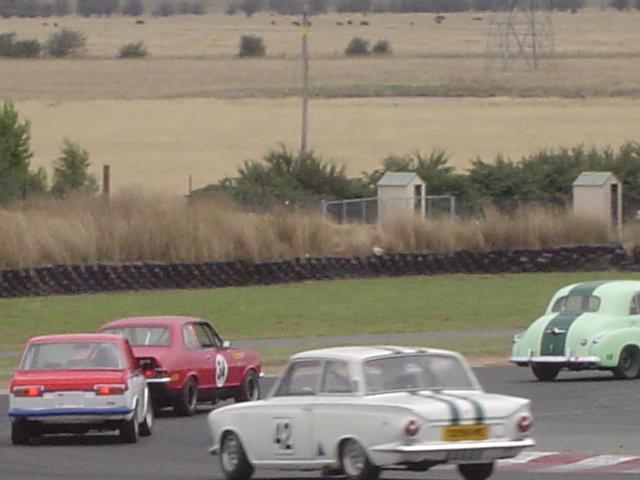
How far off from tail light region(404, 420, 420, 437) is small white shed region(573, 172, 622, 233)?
1597 inches

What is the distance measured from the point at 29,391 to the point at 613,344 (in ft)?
37.0

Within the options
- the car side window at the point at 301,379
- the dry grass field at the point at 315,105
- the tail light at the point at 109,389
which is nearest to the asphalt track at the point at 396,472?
the tail light at the point at 109,389

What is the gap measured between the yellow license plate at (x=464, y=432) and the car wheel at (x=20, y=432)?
23.0 ft

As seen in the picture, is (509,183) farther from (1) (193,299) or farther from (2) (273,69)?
(2) (273,69)

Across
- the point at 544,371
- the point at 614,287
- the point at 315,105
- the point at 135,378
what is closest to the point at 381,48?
the point at 315,105

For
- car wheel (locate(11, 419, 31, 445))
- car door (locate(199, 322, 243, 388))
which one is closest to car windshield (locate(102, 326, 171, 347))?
car door (locate(199, 322, 243, 388))

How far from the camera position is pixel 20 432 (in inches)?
797

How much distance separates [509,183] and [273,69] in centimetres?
6978

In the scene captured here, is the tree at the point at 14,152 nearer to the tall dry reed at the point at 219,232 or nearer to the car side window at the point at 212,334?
the tall dry reed at the point at 219,232

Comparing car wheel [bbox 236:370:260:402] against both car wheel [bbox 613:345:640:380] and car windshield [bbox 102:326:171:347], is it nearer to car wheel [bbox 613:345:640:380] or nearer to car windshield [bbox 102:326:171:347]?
car windshield [bbox 102:326:171:347]

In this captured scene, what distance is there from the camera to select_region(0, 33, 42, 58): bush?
140 meters

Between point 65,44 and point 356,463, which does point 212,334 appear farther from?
point 65,44

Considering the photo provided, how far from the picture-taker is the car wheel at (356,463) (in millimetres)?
14961

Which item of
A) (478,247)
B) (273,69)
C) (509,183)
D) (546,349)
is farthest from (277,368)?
(273,69)
